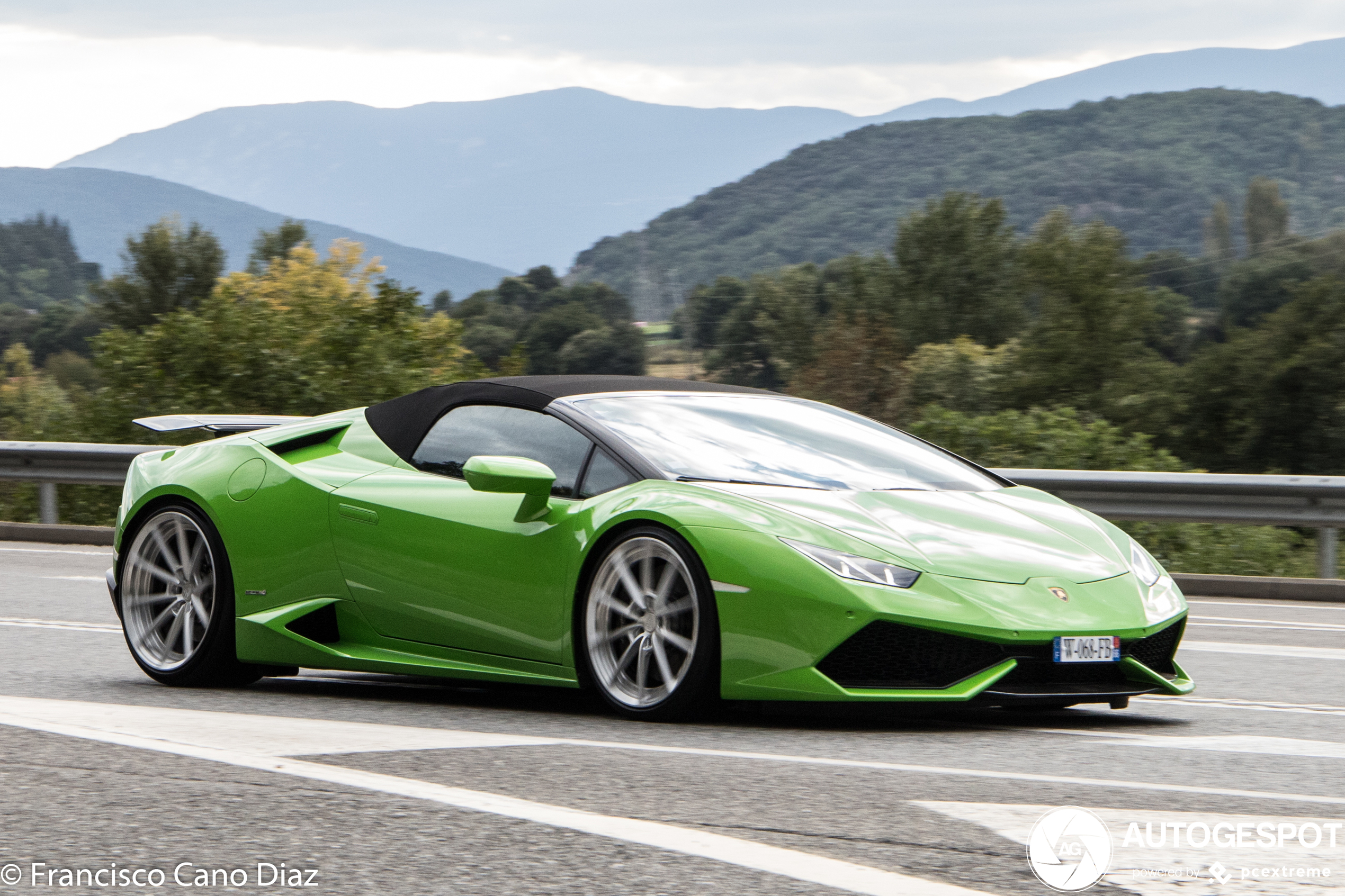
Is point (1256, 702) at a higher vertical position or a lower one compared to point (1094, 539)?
lower

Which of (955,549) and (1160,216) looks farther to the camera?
(1160,216)

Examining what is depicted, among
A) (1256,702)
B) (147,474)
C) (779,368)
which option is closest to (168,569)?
(147,474)

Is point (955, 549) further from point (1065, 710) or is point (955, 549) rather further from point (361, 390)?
point (361, 390)

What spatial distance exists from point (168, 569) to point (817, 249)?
148880mm

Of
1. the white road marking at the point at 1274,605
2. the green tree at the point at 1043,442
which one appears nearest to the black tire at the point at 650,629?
the white road marking at the point at 1274,605

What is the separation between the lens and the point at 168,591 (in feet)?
20.4

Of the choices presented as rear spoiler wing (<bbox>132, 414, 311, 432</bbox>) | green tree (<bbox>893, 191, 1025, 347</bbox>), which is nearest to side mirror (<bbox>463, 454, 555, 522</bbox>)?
rear spoiler wing (<bbox>132, 414, 311, 432</bbox>)

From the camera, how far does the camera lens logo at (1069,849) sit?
9.67ft

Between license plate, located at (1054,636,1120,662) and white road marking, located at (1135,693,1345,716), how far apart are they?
70 cm

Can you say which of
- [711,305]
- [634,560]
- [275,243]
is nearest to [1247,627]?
[634,560]

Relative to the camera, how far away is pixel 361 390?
64.7 feet

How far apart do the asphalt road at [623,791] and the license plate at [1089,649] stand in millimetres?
235

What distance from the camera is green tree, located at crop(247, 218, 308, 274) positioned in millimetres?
41500

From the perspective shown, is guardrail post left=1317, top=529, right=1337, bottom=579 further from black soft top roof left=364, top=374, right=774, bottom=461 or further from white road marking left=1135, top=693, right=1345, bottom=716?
black soft top roof left=364, top=374, right=774, bottom=461
